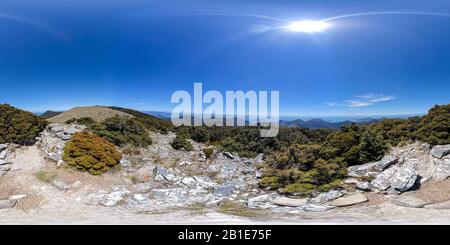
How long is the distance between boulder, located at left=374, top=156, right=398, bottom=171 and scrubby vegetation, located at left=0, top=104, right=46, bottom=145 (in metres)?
10.4

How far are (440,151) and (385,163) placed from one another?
4.91ft

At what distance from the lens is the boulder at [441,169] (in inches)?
367

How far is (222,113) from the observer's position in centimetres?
1262

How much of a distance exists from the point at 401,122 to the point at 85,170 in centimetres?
1012

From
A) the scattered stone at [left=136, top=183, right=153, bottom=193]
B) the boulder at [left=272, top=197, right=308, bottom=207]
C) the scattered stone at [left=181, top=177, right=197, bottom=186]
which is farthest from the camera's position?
the scattered stone at [left=181, top=177, right=197, bottom=186]

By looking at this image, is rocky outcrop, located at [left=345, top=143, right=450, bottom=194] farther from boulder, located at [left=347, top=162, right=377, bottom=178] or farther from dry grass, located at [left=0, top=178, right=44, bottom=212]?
dry grass, located at [left=0, top=178, right=44, bottom=212]

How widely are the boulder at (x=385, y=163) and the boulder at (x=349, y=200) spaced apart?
2.03 meters

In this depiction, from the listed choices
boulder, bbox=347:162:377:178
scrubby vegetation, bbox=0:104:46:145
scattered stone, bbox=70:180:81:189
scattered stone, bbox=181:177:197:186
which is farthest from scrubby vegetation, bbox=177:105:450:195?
scrubby vegetation, bbox=0:104:46:145

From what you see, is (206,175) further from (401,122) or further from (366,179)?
(401,122)

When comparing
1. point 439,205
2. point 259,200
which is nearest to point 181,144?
point 259,200

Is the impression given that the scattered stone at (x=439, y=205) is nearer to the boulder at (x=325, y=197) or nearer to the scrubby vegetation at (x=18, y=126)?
the boulder at (x=325, y=197)

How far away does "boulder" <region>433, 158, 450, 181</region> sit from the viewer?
30.6 feet

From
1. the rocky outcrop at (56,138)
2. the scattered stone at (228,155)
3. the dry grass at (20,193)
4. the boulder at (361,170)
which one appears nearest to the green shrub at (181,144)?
the scattered stone at (228,155)

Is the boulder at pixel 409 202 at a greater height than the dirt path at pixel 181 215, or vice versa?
the boulder at pixel 409 202
